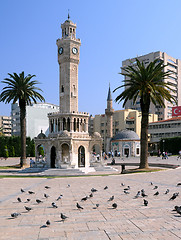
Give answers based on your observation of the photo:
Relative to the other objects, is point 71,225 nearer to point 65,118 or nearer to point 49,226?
point 49,226

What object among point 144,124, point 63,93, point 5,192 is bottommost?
point 5,192

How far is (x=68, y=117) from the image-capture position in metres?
45.9

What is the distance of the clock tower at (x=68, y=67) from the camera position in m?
46.8

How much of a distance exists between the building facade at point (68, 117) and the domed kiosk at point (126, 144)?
123ft

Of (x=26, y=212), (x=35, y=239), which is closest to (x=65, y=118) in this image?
(x=26, y=212)

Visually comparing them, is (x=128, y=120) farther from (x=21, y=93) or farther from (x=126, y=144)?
(x=21, y=93)

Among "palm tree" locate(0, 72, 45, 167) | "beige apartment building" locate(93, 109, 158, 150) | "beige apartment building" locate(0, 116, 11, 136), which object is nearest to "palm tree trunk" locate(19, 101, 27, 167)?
"palm tree" locate(0, 72, 45, 167)

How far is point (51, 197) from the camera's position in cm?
1670

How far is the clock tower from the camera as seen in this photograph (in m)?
46.8

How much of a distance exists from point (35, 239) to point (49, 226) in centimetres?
143

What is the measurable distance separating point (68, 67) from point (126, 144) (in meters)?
43.8

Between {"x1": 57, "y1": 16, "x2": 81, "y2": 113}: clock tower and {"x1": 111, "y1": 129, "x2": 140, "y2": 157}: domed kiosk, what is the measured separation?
4044 centimetres

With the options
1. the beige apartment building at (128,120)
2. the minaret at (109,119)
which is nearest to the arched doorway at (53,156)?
the minaret at (109,119)

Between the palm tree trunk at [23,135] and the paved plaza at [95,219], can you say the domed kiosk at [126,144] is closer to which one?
the palm tree trunk at [23,135]
